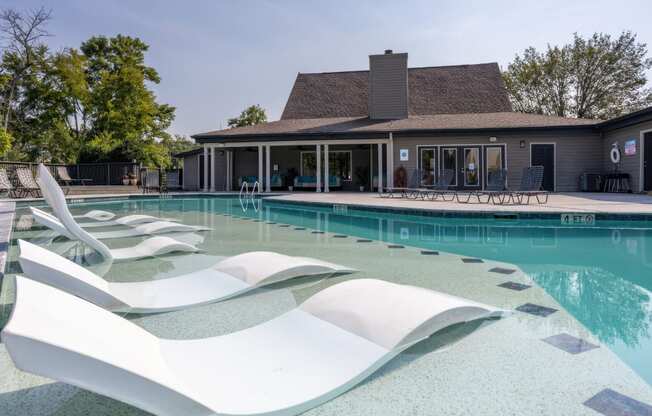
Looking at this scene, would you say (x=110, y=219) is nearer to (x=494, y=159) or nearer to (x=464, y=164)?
(x=464, y=164)

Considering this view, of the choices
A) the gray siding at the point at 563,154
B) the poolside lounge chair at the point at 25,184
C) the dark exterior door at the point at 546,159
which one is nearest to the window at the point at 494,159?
the gray siding at the point at 563,154

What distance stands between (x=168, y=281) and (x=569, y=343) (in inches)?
103

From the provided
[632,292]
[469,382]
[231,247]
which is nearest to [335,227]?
[231,247]

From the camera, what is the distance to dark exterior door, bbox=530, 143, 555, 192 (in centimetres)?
1568

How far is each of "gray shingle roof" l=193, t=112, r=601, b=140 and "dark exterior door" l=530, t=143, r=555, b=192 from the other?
0.87 meters

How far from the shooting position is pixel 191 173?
20.9 m

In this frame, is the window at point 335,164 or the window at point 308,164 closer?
the window at point 335,164

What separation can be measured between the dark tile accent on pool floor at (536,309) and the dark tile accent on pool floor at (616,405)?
1.00 meters

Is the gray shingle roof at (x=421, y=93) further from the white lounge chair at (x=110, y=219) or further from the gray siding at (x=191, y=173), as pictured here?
the white lounge chair at (x=110, y=219)

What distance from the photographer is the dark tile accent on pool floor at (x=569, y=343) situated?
2104 mm

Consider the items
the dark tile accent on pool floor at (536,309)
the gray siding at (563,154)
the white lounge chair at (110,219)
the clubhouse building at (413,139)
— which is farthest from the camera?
the gray siding at (563,154)

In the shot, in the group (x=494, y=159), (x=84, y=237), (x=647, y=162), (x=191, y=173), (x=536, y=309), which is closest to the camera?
(x=536, y=309)

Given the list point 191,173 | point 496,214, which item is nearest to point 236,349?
point 496,214

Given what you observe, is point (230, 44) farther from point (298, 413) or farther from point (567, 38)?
point (567, 38)
